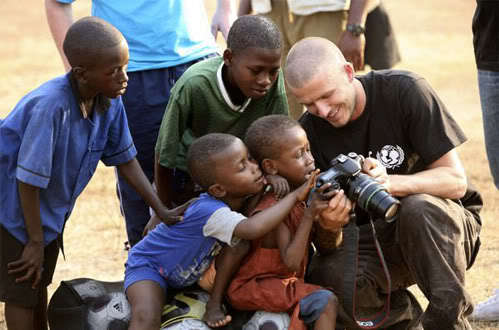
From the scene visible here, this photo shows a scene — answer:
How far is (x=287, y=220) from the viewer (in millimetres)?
→ 3600

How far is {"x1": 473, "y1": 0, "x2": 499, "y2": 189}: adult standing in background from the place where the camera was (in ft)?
13.6

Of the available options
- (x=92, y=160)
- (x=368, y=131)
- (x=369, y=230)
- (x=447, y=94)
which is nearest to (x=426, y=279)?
(x=369, y=230)

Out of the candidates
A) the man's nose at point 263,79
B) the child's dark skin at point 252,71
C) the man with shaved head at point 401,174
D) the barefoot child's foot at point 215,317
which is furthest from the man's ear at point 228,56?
the barefoot child's foot at point 215,317

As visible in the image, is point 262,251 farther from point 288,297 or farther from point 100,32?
point 100,32

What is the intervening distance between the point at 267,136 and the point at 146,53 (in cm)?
119

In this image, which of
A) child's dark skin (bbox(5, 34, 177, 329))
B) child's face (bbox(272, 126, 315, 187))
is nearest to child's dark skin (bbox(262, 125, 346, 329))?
child's face (bbox(272, 126, 315, 187))

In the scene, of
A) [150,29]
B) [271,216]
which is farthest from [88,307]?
[150,29]

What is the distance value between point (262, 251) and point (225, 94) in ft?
2.85

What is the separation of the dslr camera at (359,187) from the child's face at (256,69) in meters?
0.67

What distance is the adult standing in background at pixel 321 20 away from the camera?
210 inches

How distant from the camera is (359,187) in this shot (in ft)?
11.1

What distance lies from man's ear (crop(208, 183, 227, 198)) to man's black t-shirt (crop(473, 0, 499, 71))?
4.99 feet

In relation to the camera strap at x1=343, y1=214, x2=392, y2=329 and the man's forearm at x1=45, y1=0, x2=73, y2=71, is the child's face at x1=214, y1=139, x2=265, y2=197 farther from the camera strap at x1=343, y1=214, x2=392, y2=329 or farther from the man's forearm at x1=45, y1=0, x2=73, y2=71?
the man's forearm at x1=45, y1=0, x2=73, y2=71

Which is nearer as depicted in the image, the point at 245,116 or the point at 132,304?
the point at 132,304
